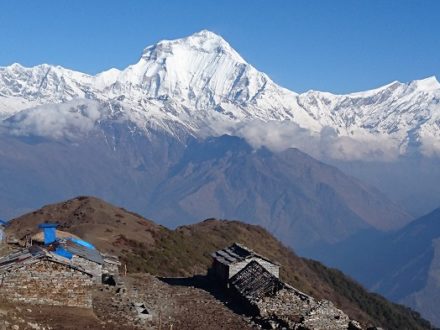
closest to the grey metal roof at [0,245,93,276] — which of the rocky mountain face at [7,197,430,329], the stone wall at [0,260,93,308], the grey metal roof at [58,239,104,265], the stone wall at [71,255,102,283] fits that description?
the stone wall at [0,260,93,308]

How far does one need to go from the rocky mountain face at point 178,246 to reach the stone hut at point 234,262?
2.24 meters

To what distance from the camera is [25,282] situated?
107 ft

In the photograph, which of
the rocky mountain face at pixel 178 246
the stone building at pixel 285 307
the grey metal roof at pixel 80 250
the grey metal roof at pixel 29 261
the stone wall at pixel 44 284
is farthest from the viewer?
the rocky mountain face at pixel 178 246

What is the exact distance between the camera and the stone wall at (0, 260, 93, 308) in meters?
32.5

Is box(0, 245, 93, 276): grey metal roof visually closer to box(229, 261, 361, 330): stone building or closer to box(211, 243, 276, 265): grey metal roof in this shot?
box(229, 261, 361, 330): stone building

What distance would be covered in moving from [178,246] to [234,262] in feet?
97.5

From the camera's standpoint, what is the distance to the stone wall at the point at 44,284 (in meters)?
32.5

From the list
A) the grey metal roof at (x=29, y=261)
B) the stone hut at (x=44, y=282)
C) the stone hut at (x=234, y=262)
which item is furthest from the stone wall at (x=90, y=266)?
the stone hut at (x=234, y=262)

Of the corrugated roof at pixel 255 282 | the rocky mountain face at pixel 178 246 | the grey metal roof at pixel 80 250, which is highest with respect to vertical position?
the rocky mountain face at pixel 178 246

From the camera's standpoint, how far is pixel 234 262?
48.2 metres

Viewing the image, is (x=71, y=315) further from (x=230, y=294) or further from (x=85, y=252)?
(x=230, y=294)

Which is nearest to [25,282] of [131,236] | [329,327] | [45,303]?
[45,303]

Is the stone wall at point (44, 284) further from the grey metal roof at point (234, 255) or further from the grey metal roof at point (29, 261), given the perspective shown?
the grey metal roof at point (234, 255)

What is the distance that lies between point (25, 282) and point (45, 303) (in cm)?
124
